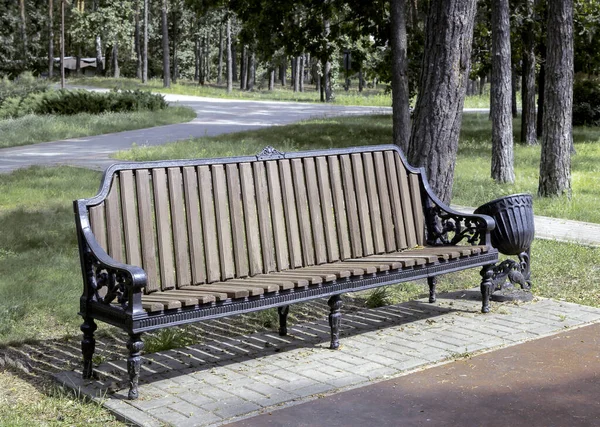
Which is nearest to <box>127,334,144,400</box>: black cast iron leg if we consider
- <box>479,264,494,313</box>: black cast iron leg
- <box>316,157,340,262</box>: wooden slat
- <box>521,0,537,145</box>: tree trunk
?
<box>316,157,340,262</box>: wooden slat

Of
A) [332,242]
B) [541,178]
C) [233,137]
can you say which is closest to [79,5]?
[233,137]

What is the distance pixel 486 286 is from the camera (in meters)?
7.06

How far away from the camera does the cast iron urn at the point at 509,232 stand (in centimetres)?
734

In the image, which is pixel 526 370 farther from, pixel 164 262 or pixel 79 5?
pixel 79 5

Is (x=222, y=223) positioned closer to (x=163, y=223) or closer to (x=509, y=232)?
(x=163, y=223)

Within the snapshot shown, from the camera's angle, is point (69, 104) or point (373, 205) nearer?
point (373, 205)

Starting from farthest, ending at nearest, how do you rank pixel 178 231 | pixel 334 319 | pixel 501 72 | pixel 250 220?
pixel 501 72
pixel 250 220
pixel 334 319
pixel 178 231

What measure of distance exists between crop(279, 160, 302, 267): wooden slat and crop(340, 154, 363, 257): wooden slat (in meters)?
0.54

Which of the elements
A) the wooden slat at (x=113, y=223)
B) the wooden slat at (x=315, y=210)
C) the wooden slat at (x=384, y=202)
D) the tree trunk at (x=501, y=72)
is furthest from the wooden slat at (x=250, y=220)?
the tree trunk at (x=501, y=72)

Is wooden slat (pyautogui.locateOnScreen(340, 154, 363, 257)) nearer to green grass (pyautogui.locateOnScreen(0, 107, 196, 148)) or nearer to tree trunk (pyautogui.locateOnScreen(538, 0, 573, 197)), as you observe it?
tree trunk (pyautogui.locateOnScreen(538, 0, 573, 197))

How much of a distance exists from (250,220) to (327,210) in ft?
2.31

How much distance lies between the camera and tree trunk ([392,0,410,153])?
1689 centimetres

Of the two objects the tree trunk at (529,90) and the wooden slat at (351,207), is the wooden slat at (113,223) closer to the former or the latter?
the wooden slat at (351,207)

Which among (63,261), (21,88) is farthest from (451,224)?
(21,88)
